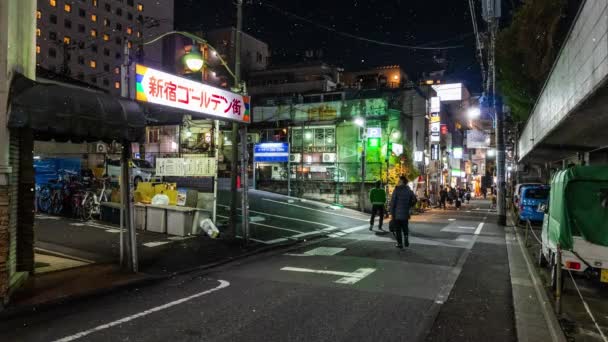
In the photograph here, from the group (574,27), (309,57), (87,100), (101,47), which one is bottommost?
(87,100)

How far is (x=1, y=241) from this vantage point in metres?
6.41

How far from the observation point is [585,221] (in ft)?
23.8

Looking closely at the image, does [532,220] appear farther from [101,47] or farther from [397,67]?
[101,47]

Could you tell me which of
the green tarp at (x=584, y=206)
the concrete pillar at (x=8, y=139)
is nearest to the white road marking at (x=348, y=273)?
the green tarp at (x=584, y=206)

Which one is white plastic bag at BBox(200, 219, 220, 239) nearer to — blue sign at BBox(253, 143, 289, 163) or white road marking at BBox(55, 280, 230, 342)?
white road marking at BBox(55, 280, 230, 342)

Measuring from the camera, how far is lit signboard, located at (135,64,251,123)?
9410 mm

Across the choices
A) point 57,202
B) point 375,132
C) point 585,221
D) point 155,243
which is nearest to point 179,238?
point 155,243

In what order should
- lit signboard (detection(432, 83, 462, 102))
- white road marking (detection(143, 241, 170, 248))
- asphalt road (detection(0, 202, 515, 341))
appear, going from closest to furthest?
asphalt road (detection(0, 202, 515, 341))
white road marking (detection(143, 241, 170, 248))
lit signboard (detection(432, 83, 462, 102))

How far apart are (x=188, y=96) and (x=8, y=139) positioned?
4600 mm

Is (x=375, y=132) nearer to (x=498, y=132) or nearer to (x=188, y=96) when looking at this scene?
(x=498, y=132)

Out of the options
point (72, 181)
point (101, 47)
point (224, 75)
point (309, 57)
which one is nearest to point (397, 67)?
point (309, 57)

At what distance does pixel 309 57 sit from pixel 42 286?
60105 mm

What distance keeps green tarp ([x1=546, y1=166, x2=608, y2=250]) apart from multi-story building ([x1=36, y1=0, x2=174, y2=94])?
7747 centimetres

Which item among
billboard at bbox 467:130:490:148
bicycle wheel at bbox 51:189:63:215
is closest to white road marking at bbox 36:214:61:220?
bicycle wheel at bbox 51:189:63:215
